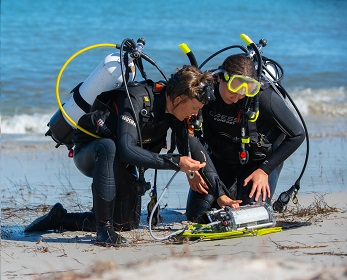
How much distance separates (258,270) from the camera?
353 centimetres

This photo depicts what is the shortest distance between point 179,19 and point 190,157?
25506 mm

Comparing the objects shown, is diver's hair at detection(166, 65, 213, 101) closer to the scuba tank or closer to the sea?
the scuba tank

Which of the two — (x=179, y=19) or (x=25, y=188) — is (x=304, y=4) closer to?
(x=179, y=19)

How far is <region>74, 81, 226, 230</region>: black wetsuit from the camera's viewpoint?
4.83 m

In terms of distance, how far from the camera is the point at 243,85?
16.8 ft

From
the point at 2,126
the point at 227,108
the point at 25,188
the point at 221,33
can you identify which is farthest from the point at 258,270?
the point at 221,33

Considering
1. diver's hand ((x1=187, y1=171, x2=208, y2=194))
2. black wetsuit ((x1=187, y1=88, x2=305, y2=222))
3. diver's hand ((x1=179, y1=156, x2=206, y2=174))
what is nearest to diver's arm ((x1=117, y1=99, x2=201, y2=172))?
diver's hand ((x1=179, y1=156, x2=206, y2=174))

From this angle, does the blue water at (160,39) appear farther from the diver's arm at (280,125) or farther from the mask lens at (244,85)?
the mask lens at (244,85)

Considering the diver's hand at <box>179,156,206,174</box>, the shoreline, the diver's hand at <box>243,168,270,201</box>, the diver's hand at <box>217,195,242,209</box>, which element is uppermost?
the diver's hand at <box>179,156,206,174</box>

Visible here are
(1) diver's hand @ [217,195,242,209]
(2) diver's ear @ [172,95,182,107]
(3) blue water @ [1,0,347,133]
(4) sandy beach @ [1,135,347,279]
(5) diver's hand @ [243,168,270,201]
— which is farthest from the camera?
(3) blue water @ [1,0,347,133]

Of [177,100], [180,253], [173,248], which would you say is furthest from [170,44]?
[180,253]

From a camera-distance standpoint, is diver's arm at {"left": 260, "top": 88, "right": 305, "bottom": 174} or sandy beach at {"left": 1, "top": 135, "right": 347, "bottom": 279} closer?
sandy beach at {"left": 1, "top": 135, "right": 347, "bottom": 279}

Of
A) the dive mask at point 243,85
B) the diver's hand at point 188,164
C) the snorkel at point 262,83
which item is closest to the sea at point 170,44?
the snorkel at point 262,83

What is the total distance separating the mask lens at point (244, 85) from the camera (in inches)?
201
